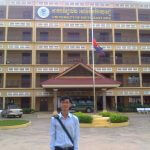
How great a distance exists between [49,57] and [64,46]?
9.89 ft

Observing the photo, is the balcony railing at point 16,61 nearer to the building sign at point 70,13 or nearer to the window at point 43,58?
the window at point 43,58

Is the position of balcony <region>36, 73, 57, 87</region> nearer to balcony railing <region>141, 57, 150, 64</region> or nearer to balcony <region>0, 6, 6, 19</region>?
balcony <region>0, 6, 6, 19</region>

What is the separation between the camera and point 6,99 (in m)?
45.9

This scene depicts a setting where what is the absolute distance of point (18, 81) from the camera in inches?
1815

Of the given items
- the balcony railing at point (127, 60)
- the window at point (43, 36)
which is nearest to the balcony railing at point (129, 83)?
the balcony railing at point (127, 60)

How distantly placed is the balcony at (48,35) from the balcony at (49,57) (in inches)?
80.7

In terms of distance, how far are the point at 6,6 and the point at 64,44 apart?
10.9 meters

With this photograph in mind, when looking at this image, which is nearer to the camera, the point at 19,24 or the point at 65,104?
the point at 65,104

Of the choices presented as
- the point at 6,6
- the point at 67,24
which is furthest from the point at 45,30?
the point at 6,6

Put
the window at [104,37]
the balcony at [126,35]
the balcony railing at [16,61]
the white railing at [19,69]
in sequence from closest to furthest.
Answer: the white railing at [19,69] < the balcony railing at [16,61] < the window at [104,37] < the balcony at [126,35]

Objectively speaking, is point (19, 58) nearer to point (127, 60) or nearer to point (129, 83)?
point (127, 60)

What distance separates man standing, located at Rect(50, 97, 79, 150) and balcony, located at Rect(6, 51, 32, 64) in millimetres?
41344

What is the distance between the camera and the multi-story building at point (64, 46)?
150 ft

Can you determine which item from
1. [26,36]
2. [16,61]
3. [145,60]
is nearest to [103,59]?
[145,60]
